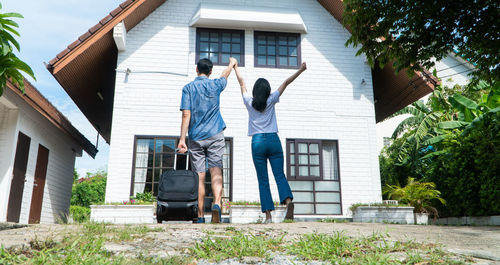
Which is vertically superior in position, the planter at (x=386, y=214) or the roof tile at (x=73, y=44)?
the roof tile at (x=73, y=44)

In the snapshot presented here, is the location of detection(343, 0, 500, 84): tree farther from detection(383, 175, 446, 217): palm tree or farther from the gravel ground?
detection(383, 175, 446, 217): palm tree

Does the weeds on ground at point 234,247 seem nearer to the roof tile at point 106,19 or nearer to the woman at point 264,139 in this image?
the woman at point 264,139

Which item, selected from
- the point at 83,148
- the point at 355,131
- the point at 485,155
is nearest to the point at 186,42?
the point at 355,131

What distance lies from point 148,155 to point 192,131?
4.78 metres

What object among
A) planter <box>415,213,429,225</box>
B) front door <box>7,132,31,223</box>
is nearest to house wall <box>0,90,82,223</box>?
front door <box>7,132,31,223</box>

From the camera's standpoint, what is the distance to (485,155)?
10.0m

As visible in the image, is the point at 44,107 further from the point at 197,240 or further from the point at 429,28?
the point at 429,28

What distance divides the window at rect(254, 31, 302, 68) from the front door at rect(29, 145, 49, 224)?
6586 millimetres

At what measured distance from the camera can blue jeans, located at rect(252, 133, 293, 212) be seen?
226 inches

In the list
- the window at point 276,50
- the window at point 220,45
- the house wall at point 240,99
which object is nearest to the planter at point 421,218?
the house wall at point 240,99

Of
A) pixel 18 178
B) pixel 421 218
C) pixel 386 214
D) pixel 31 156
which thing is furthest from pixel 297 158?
pixel 31 156

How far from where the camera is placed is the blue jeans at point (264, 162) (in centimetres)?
573

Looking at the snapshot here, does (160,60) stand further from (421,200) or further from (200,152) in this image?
(421,200)

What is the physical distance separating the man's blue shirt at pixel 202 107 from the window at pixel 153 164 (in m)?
4.51
